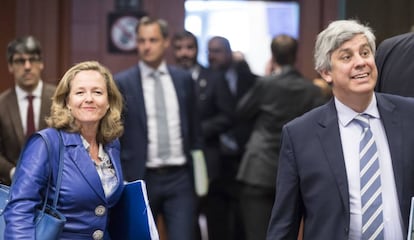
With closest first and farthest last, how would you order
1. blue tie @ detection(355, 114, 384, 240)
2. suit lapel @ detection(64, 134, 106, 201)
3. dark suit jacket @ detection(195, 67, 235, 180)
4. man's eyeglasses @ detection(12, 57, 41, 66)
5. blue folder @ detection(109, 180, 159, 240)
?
1. blue tie @ detection(355, 114, 384, 240)
2. suit lapel @ detection(64, 134, 106, 201)
3. blue folder @ detection(109, 180, 159, 240)
4. man's eyeglasses @ detection(12, 57, 41, 66)
5. dark suit jacket @ detection(195, 67, 235, 180)

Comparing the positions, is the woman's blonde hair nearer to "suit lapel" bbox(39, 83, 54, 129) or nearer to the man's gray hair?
the man's gray hair

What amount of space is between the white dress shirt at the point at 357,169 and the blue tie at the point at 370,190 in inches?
0.7

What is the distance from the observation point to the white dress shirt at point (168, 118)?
651 cm

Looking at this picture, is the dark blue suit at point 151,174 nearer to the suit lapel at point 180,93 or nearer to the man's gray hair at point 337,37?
the suit lapel at point 180,93

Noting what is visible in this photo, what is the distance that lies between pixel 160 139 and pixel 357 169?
2.64 meters

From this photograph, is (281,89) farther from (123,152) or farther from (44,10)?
(44,10)

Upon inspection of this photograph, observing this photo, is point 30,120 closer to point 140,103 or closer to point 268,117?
point 140,103

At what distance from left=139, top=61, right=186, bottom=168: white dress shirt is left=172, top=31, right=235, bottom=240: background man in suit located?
0.99m

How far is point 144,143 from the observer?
21.2 feet

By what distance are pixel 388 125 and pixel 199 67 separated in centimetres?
415

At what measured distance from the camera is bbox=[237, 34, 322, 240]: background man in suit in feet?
22.9

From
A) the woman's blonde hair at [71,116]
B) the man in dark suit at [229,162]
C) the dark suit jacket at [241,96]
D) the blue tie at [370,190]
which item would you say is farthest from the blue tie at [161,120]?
the blue tie at [370,190]

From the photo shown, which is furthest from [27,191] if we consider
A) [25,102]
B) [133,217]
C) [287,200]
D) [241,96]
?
[241,96]

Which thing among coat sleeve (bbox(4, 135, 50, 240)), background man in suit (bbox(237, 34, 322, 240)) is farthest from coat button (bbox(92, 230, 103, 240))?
background man in suit (bbox(237, 34, 322, 240))
